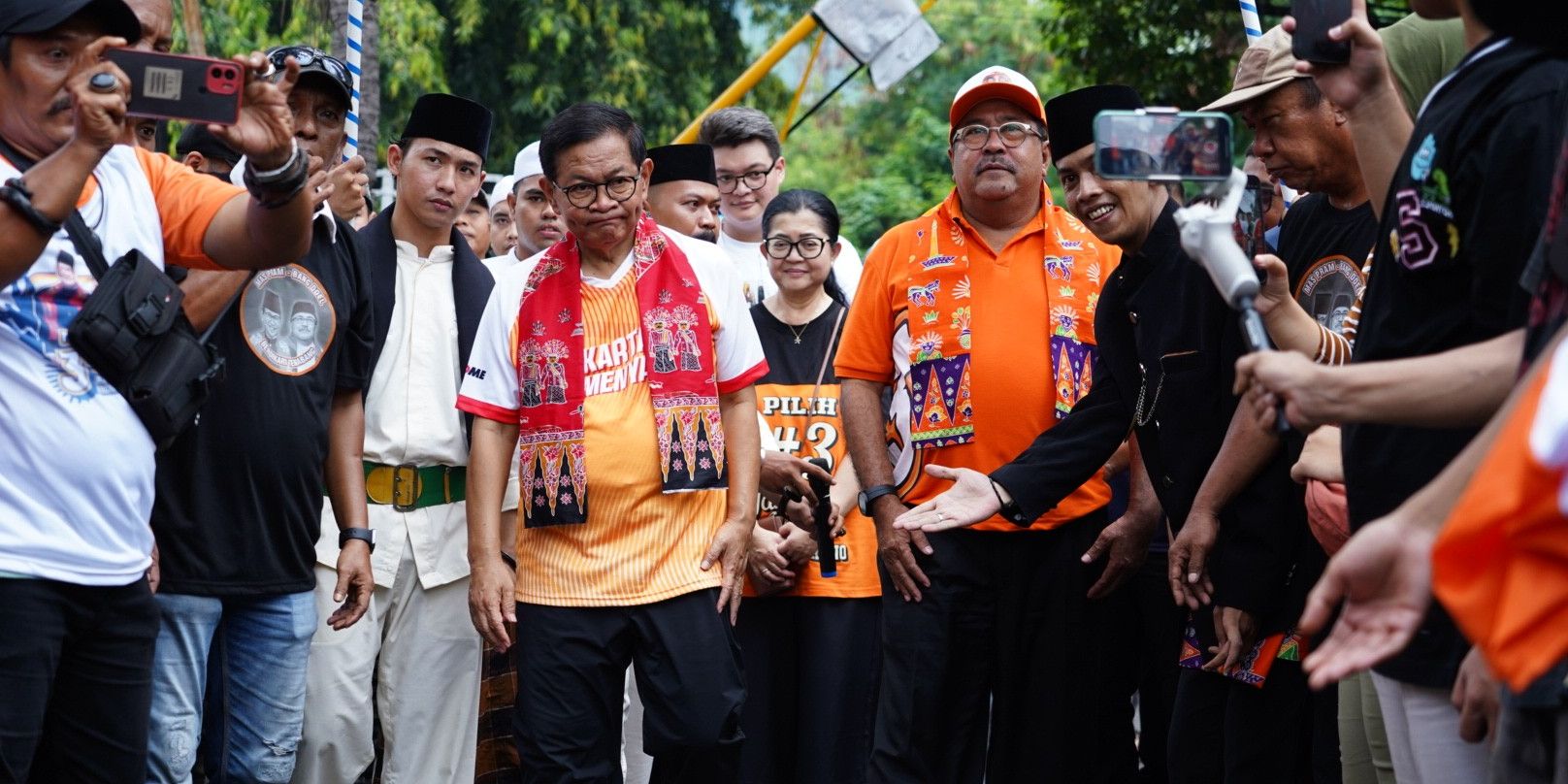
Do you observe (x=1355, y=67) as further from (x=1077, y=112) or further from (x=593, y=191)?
(x=593, y=191)

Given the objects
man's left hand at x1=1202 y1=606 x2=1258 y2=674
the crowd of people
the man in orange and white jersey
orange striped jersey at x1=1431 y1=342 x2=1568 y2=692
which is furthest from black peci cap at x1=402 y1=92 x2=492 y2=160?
orange striped jersey at x1=1431 y1=342 x2=1568 y2=692

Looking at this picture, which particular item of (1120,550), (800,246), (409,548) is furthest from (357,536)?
(1120,550)

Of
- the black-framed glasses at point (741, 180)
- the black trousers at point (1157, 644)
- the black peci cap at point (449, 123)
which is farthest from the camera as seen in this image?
the black-framed glasses at point (741, 180)

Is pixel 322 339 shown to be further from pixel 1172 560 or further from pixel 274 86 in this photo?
pixel 1172 560

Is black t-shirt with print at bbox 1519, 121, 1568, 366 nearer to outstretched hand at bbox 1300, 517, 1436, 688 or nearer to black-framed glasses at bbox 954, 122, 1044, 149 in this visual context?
outstretched hand at bbox 1300, 517, 1436, 688

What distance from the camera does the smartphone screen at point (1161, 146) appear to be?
119 inches

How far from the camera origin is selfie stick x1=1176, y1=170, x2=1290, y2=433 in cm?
279

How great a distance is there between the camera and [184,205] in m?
4.11

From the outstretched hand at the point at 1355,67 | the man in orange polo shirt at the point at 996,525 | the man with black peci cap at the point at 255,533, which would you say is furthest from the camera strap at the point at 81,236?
the man in orange polo shirt at the point at 996,525

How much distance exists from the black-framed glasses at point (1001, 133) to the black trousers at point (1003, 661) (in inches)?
52.6

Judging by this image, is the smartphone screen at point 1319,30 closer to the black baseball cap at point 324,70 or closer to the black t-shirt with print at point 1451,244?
the black t-shirt with print at point 1451,244

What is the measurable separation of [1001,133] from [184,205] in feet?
9.49

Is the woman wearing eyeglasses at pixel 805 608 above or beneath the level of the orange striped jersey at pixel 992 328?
beneath

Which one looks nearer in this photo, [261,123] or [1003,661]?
[261,123]
